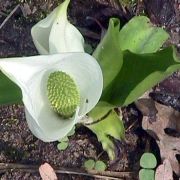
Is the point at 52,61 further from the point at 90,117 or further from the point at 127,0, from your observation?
the point at 127,0

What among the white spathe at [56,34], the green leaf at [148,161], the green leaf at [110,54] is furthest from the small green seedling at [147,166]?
the white spathe at [56,34]

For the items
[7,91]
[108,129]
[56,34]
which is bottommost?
[108,129]

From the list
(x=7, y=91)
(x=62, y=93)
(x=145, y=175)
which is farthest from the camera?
(x=145, y=175)

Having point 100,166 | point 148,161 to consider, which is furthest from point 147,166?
point 100,166

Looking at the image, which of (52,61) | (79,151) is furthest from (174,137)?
(52,61)

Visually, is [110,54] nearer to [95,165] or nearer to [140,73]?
[140,73]

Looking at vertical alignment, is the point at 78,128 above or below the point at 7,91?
below

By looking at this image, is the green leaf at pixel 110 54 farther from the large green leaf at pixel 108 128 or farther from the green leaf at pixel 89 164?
the green leaf at pixel 89 164
